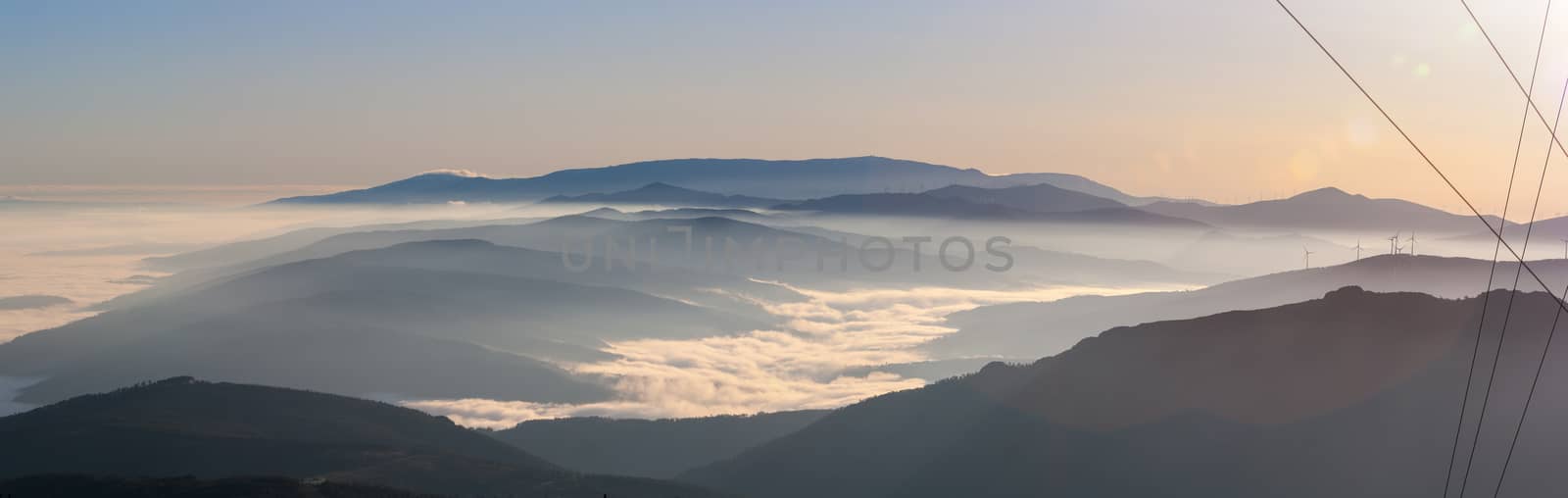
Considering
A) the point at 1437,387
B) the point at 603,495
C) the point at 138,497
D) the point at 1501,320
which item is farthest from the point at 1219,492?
the point at 138,497

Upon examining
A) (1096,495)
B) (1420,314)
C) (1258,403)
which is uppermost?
(1420,314)

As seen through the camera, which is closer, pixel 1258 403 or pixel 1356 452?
pixel 1356 452

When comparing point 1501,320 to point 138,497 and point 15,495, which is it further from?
point 15,495

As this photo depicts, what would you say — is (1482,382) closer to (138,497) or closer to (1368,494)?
(1368,494)

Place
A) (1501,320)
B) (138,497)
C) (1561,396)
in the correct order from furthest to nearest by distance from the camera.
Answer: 1. (1501,320)
2. (1561,396)
3. (138,497)

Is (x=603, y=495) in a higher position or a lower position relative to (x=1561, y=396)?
lower

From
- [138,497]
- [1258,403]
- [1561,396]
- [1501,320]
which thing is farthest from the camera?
[1258,403]
